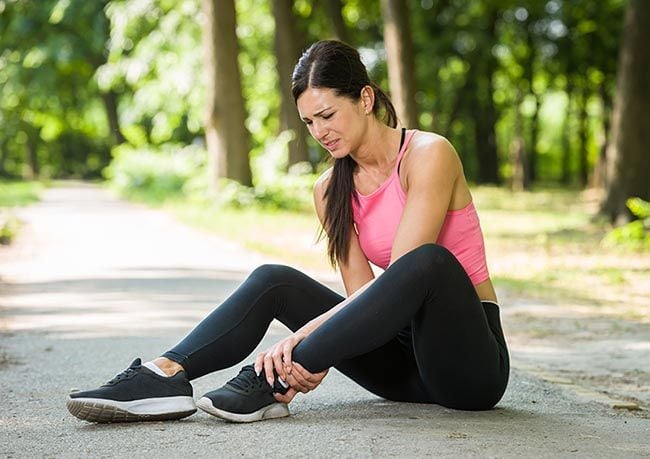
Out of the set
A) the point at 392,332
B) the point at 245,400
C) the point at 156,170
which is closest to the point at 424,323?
the point at 392,332

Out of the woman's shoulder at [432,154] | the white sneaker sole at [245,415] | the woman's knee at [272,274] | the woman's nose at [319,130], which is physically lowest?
the white sneaker sole at [245,415]

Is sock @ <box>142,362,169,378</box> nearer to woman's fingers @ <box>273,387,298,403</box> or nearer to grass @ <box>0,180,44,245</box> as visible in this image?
woman's fingers @ <box>273,387,298,403</box>

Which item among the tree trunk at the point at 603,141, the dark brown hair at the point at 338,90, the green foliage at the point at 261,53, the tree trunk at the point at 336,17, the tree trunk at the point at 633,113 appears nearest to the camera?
the dark brown hair at the point at 338,90

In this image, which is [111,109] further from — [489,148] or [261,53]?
[489,148]

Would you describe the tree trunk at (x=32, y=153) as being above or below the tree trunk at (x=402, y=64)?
below

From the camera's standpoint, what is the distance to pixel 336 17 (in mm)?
26672

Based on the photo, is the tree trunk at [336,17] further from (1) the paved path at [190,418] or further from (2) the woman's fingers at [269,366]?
(2) the woman's fingers at [269,366]

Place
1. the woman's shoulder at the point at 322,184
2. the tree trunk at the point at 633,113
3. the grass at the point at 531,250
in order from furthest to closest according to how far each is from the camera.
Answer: the tree trunk at the point at 633,113 → the grass at the point at 531,250 → the woman's shoulder at the point at 322,184

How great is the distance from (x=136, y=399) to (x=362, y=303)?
0.90 metres

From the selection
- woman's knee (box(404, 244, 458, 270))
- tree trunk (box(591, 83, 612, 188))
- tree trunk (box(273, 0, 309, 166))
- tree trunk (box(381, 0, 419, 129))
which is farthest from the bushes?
woman's knee (box(404, 244, 458, 270))

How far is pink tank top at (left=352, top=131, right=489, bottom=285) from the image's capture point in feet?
14.0

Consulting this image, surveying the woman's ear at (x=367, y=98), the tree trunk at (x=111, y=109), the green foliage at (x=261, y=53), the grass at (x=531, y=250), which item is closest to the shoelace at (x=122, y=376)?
the woman's ear at (x=367, y=98)

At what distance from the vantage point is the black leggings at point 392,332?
387 cm

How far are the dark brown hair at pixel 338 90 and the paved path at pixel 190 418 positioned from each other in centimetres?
74
